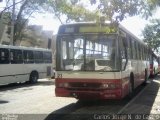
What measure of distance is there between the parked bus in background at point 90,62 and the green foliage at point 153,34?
54.1m

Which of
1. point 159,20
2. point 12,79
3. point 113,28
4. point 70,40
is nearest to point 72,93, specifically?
point 70,40

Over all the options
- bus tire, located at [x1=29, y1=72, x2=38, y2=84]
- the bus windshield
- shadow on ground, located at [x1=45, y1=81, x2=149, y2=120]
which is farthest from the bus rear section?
bus tire, located at [x1=29, y1=72, x2=38, y2=84]

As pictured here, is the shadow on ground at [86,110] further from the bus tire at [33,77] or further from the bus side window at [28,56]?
the bus tire at [33,77]

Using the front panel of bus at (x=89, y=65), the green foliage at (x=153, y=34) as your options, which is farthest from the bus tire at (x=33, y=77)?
the green foliage at (x=153, y=34)

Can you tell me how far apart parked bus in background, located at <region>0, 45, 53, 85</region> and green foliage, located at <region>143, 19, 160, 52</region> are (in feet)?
134

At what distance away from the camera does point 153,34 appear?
2680 inches

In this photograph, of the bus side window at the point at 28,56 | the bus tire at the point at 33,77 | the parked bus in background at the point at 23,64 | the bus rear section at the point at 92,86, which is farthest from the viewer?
the bus tire at the point at 33,77

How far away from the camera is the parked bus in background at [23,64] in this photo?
21750 mm

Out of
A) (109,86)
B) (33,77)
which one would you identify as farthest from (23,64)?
(109,86)

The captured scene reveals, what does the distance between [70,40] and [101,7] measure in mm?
3476

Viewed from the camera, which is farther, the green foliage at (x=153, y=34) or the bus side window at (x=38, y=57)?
the green foliage at (x=153, y=34)

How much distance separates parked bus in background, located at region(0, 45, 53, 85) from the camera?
21.8 meters

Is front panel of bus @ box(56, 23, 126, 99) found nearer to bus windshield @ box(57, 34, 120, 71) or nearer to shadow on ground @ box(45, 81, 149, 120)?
bus windshield @ box(57, 34, 120, 71)

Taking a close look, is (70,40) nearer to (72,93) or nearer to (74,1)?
(72,93)
